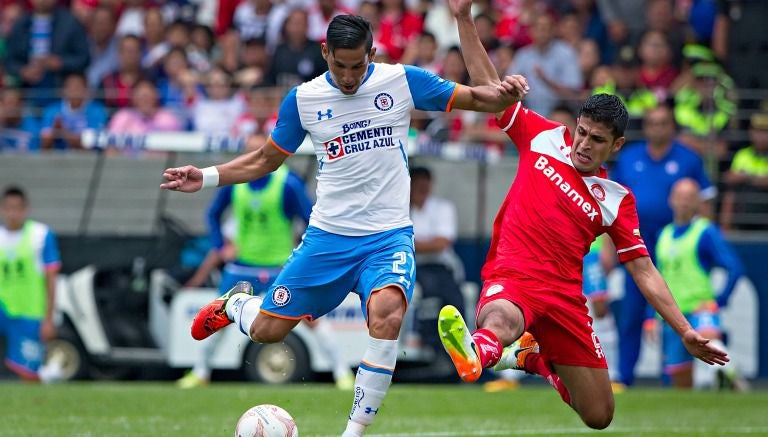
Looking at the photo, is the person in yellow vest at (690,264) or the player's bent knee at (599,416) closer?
the player's bent knee at (599,416)

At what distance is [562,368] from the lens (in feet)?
28.8

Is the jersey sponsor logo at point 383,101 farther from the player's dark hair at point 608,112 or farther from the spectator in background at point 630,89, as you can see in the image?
the spectator in background at point 630,89

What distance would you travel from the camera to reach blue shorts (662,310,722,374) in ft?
45.6

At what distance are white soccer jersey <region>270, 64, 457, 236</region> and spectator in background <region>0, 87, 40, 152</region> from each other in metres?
10.3

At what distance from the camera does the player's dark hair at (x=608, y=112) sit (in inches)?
334

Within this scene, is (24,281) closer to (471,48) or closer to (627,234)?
(471,48)

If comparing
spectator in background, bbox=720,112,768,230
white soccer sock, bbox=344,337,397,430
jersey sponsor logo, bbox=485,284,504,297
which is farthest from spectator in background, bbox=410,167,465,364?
white soccer sock, bbox=344,337,397,430

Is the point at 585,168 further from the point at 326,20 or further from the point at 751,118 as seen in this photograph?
the point at 326,20

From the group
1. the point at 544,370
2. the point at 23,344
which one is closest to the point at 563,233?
the point at 544,370

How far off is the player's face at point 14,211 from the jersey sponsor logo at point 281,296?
24.4ft

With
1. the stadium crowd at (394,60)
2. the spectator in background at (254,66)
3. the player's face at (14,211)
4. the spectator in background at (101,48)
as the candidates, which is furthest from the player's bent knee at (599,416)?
the spectator in background at (101,48)

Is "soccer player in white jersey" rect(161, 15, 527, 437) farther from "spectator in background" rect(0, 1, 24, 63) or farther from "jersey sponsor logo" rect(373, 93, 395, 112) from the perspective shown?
"spectator in background" rect(0, 1, 24, 63)

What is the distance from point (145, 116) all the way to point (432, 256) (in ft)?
15.1

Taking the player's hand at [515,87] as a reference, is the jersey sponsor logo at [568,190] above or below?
below
